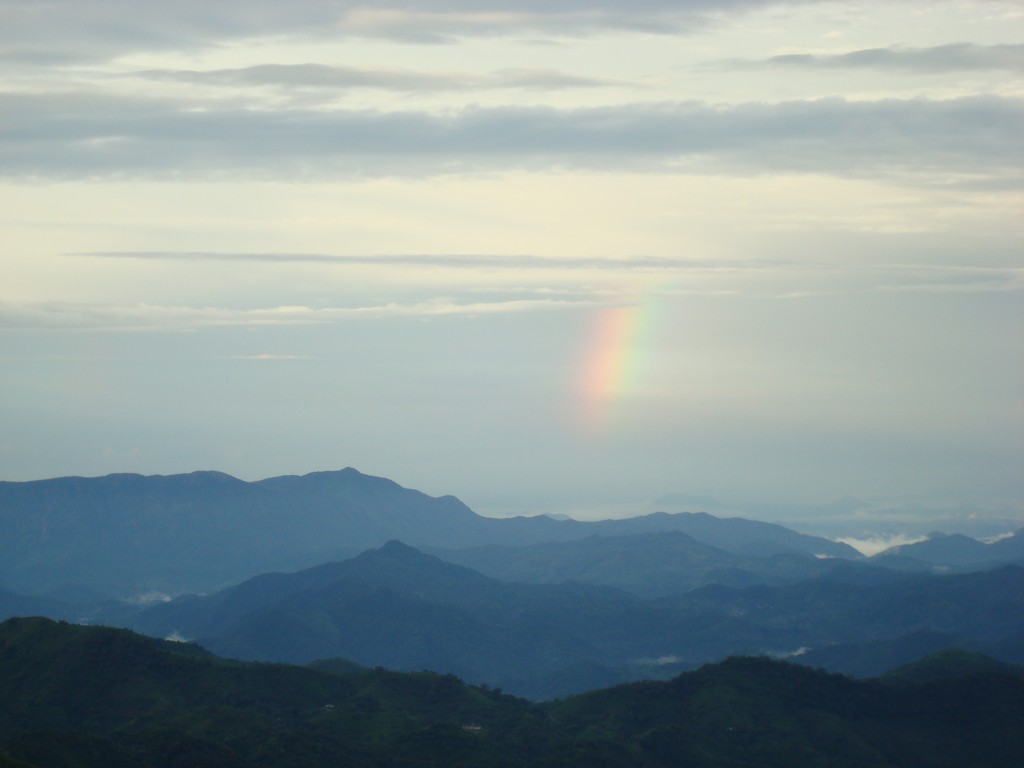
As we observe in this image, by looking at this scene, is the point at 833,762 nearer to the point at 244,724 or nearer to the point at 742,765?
the point at 742,765

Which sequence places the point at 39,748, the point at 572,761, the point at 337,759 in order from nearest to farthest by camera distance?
the point at 39,748 → the point at 337,759 → the point at 572,761

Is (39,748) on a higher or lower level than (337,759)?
higher

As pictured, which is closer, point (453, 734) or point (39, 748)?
point (39, 748)

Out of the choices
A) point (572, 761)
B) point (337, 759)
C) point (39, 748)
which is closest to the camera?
point (39, 748)

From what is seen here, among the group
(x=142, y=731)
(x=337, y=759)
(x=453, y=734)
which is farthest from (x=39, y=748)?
(x=453, y=734)

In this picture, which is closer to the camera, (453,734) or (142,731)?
(142,731)

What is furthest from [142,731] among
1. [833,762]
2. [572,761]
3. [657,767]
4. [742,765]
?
[833,762]

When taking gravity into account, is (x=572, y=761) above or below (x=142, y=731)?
below

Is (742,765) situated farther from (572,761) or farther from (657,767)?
(572,761)

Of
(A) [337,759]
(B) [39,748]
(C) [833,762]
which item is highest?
(B) [39,748]
